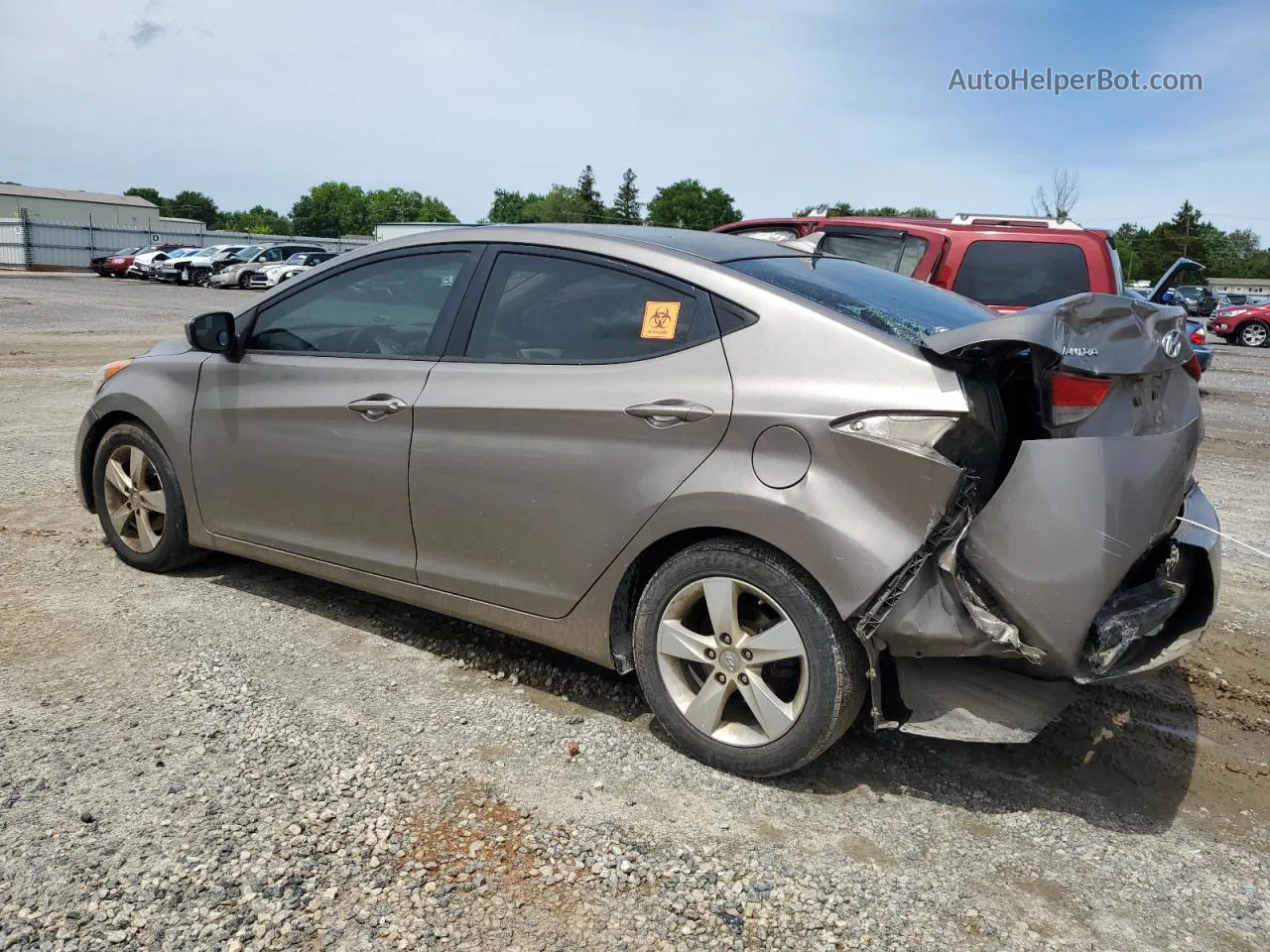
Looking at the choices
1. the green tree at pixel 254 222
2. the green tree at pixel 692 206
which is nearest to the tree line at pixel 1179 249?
the green tree at pixel 692 206

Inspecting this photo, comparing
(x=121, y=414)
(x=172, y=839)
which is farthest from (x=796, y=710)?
(x=121, y=414)

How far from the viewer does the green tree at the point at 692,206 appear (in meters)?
122

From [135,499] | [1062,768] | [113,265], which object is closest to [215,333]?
[135,499]

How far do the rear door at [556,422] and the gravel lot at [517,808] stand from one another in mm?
546

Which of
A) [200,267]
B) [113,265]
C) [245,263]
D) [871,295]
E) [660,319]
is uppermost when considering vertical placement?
[871,295]

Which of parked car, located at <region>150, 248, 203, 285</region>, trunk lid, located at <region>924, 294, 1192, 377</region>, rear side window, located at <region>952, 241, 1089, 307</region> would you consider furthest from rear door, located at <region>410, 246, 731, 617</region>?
parked car, located at <region>150, 248, 203, 285</region>

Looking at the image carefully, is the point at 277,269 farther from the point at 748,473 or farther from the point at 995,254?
the point at 748,473

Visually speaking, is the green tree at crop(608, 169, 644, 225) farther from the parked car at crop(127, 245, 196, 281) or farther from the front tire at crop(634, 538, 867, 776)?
the front tire at crop(634, 538, 867, 776)

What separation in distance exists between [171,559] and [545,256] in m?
2.47

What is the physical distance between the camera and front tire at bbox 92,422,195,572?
15.1 feet

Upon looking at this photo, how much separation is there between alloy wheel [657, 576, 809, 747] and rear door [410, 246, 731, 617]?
33 cm

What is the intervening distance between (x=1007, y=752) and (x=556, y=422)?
1.89 metres

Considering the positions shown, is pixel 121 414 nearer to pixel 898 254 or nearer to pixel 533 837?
pixel 533 837

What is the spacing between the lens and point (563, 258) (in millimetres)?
3553
